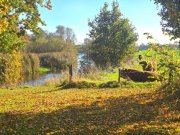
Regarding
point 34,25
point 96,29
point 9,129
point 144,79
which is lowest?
point 9,129

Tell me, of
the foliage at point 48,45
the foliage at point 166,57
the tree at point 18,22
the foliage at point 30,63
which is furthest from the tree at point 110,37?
the foliage at point 166,57

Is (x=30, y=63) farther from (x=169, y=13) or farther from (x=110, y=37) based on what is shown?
(x=169, y=13)

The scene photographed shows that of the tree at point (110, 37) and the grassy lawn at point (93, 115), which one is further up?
the tree at point (110, 37)

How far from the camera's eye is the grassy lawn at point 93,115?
10992 millimetres

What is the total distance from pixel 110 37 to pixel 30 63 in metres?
12.3

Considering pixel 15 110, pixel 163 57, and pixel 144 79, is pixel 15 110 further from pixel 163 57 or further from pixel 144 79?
pixel 144 79

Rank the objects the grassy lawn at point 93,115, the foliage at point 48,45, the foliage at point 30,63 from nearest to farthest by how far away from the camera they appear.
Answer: the grassy lawn at point 93,115 < the foliage at point 30,63 < the foliage at point 48,45

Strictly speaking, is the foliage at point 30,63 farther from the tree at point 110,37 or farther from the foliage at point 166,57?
the foliage at point 166,57

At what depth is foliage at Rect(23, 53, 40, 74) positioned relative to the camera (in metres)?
47.0

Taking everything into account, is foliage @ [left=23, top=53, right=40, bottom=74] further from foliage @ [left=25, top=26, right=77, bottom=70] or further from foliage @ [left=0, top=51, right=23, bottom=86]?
foliage @ [left=0, top=51, right=23, bottom=86]

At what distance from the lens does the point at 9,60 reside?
1233 inches

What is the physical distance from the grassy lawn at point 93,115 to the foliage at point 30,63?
28.3 meters

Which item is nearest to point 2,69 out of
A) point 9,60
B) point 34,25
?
point 9,60

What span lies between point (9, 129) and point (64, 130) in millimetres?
2100
